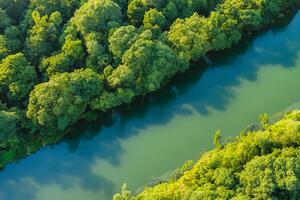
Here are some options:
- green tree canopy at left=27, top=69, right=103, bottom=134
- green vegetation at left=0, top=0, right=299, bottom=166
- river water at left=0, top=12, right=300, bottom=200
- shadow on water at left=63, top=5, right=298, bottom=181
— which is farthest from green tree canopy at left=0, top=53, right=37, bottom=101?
shadow on water at left=63, top=5, right=298, bottom=181

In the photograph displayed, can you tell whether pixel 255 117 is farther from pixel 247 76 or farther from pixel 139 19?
pixel 139 19

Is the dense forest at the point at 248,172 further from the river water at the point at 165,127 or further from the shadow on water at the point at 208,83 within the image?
the shadow on water at the point at 208,83

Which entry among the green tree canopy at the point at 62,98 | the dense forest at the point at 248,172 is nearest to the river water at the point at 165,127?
the green tree canopy at the point at 62,98

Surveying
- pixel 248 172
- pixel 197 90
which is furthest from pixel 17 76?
pixel 248 172

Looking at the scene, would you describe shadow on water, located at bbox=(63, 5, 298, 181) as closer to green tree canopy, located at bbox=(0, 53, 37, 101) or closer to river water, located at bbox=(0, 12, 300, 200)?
river water, located at bbox=(0, 12, 300, 200)

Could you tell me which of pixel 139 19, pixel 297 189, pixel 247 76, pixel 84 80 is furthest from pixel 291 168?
pixel 139 19

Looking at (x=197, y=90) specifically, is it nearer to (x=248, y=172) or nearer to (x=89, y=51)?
(x=89, y=51)

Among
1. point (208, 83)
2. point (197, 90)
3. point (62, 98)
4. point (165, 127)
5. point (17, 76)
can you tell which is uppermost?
point (17, 76)
